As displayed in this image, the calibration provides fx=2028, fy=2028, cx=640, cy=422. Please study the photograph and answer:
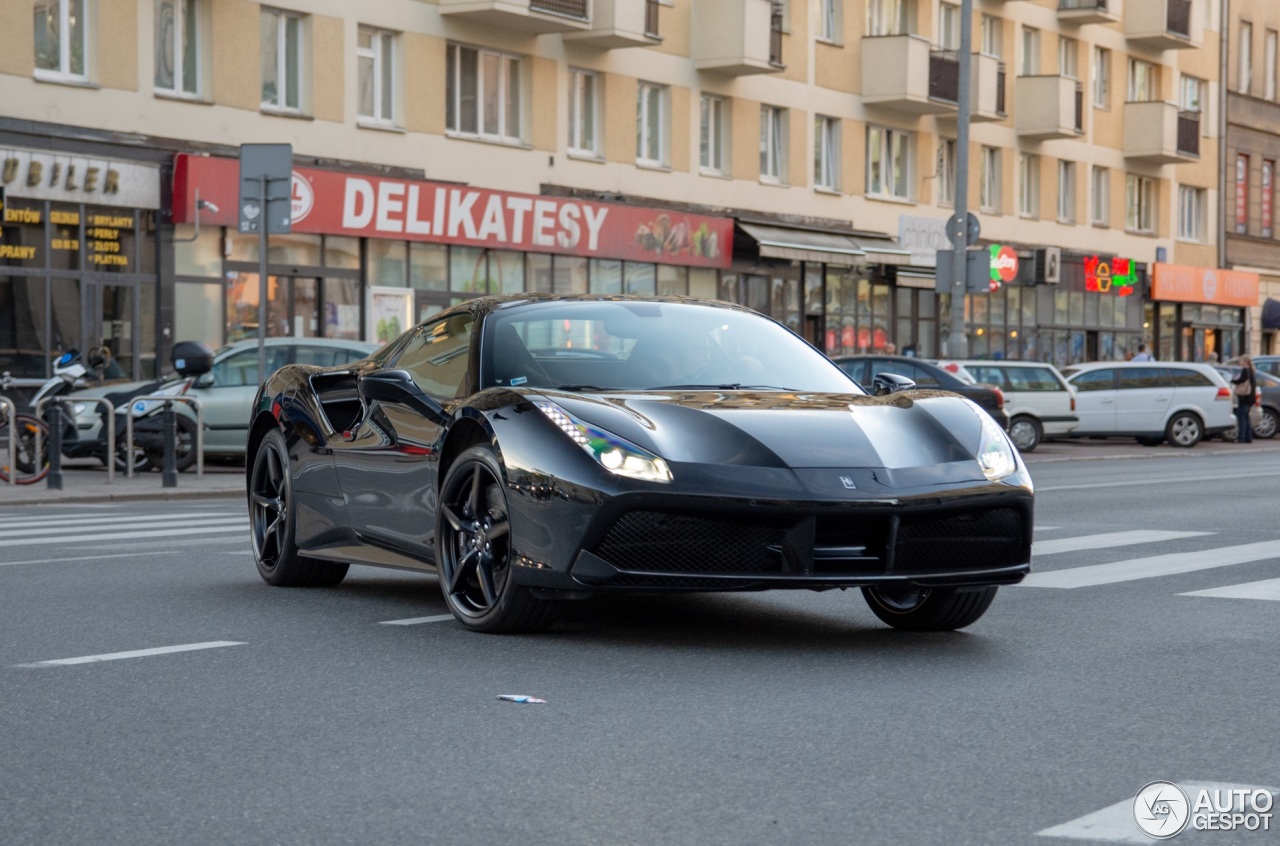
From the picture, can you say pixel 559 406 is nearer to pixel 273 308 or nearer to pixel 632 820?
pixel 632 820

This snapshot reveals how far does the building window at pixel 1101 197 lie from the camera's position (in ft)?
174

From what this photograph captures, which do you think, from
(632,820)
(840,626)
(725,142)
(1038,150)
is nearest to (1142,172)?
(1038,150)

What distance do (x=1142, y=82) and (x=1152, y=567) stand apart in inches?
1844

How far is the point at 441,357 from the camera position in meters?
8.56

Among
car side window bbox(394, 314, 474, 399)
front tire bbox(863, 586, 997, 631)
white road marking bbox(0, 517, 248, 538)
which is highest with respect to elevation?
car side window bbox(394, 314, 474, 399)

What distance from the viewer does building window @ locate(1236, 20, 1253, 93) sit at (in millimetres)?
60219

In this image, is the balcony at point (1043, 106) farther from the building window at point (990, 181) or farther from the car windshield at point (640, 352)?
the car windshield at point (640, 352)

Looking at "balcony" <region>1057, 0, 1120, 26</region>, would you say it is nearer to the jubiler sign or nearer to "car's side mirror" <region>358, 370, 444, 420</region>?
the jubiler sign

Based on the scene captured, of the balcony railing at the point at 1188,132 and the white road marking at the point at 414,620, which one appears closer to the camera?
the white road marking at the point at 414,620

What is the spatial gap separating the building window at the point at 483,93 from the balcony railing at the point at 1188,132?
2611 centimetres

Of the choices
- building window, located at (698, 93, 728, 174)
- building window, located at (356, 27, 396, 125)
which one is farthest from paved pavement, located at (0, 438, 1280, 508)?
building window, located at (698, 93, 728, 174)

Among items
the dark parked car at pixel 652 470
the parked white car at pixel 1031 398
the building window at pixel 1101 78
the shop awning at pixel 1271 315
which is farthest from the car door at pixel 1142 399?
the shop awning at pixel 1271 315

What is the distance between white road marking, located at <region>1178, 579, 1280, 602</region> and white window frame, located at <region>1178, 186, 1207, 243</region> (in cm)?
4902

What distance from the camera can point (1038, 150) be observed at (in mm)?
50281
